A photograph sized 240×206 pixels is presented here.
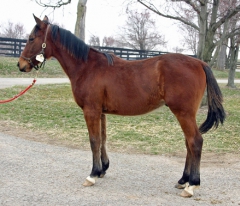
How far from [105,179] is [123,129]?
125 inches

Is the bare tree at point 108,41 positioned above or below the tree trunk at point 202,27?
above

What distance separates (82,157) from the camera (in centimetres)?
590

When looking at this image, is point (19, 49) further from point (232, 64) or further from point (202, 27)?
point (202, 27)

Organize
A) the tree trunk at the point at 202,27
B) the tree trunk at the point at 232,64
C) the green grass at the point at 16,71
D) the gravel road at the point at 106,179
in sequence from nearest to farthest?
the gravel road at the point at 106,179, the tree trunk at the point at 202,27, the tree trunk at the point at 232,64, the green grass at the point at 16,71

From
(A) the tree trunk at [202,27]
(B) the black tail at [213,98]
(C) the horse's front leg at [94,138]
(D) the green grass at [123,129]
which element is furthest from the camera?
(A) the tree trunk at [202,27]

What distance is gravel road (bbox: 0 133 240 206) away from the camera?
4.01m

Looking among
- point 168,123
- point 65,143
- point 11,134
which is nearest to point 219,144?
point 168,123

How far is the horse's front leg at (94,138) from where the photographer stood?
4.55 m

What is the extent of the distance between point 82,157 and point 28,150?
119cm

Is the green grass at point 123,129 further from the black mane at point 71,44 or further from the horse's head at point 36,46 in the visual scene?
the horse's head at point 36,46

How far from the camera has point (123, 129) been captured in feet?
26.1

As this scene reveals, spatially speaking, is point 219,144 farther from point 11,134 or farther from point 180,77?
point 11,134

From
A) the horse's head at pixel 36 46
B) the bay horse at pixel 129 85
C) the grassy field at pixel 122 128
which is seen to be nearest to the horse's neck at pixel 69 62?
the bay horse at pixel 129 85

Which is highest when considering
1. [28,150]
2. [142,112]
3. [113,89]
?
[113,89]
